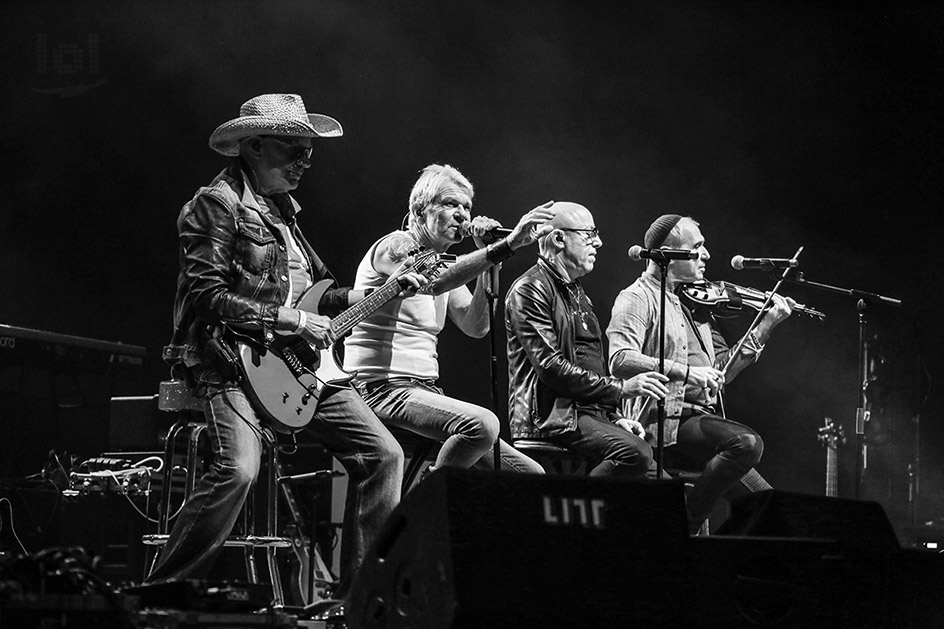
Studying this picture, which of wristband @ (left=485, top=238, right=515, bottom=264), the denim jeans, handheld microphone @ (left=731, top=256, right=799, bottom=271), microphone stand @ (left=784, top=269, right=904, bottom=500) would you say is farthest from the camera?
microphone stand @ (left=784, top=269, right=904, bottom=500)

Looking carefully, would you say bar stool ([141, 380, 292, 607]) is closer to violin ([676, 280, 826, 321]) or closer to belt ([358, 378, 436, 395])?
belt ([358, 378, 436, 395])

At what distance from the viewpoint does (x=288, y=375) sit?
4.10 metres

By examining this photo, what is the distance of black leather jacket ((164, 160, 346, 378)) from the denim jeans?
244cm

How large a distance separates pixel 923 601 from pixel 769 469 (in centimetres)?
481

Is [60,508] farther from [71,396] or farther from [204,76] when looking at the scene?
[204,76]

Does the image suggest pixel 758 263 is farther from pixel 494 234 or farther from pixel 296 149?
pixel 296 149

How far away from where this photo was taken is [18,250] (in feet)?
26.5

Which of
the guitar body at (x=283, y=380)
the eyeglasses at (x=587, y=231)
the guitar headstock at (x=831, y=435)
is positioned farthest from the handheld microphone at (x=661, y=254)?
the guitar headstock at (x=831, y=435)

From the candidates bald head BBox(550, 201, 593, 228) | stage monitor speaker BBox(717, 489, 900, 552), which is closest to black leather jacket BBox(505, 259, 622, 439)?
bald head BBox(550, 201, 593, 228)

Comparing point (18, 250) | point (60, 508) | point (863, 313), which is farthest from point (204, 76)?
point (863, 313)

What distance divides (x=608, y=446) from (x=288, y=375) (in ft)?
5.77

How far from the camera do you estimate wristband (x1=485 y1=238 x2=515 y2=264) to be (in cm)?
461

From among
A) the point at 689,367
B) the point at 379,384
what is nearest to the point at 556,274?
the point at 689,367

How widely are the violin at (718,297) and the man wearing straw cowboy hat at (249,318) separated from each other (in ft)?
7.90
